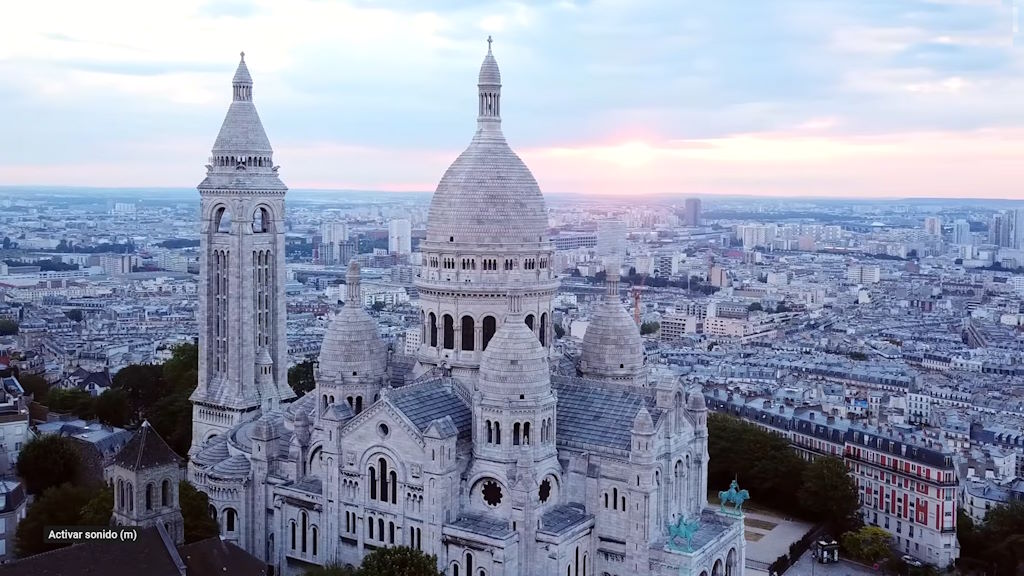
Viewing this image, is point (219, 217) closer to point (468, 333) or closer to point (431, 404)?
point (468, 333)

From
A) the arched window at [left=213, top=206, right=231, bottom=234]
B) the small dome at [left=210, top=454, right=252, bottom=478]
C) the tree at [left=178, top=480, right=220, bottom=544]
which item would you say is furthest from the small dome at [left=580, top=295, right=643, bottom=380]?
the arched window at [left=213, top=206, right=231, bottom=234]

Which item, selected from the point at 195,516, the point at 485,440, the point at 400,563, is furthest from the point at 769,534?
the point at 195,516

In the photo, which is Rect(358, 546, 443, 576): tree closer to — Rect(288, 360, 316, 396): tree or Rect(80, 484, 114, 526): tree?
Rect(80, 484, 114, 526): tree

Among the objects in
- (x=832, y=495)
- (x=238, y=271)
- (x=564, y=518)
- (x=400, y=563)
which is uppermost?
(x=238, y=271)

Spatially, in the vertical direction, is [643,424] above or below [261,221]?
below

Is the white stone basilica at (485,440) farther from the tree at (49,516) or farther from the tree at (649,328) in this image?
the tree at (649,328)
